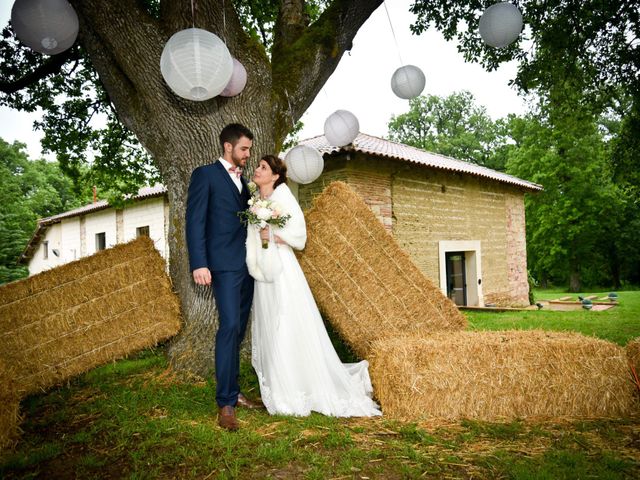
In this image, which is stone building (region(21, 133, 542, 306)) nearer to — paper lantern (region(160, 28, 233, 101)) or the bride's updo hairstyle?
the bride's updo hairstyle

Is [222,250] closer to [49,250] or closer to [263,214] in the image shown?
[263,214]

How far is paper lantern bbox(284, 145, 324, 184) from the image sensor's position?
591 cm

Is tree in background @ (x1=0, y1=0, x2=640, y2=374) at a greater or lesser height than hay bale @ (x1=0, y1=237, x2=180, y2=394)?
greater

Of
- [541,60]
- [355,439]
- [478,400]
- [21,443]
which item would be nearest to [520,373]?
[478,400]

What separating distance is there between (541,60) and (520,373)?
17.4 ft

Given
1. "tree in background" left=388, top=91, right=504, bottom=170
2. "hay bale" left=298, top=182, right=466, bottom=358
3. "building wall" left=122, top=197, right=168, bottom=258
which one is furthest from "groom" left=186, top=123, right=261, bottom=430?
"tree in background" left=388, top=91, right=504, bottom=170

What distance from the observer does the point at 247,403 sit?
3.44m

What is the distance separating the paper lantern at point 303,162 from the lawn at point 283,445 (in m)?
3.32

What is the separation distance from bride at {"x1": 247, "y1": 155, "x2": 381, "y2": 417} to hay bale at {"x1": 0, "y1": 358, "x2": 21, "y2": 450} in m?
1.71

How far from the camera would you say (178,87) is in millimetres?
3232

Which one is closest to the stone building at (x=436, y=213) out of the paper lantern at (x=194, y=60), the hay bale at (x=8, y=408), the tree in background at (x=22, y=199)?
the paper lantern at (x=194, y=60)

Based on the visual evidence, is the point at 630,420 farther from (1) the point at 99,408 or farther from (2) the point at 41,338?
(2) the point at 41,338

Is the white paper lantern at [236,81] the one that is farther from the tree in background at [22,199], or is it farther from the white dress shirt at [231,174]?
the tree in background at [22,199]

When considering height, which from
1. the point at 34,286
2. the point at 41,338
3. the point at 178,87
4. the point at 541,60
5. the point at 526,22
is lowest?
the point at 41,338
